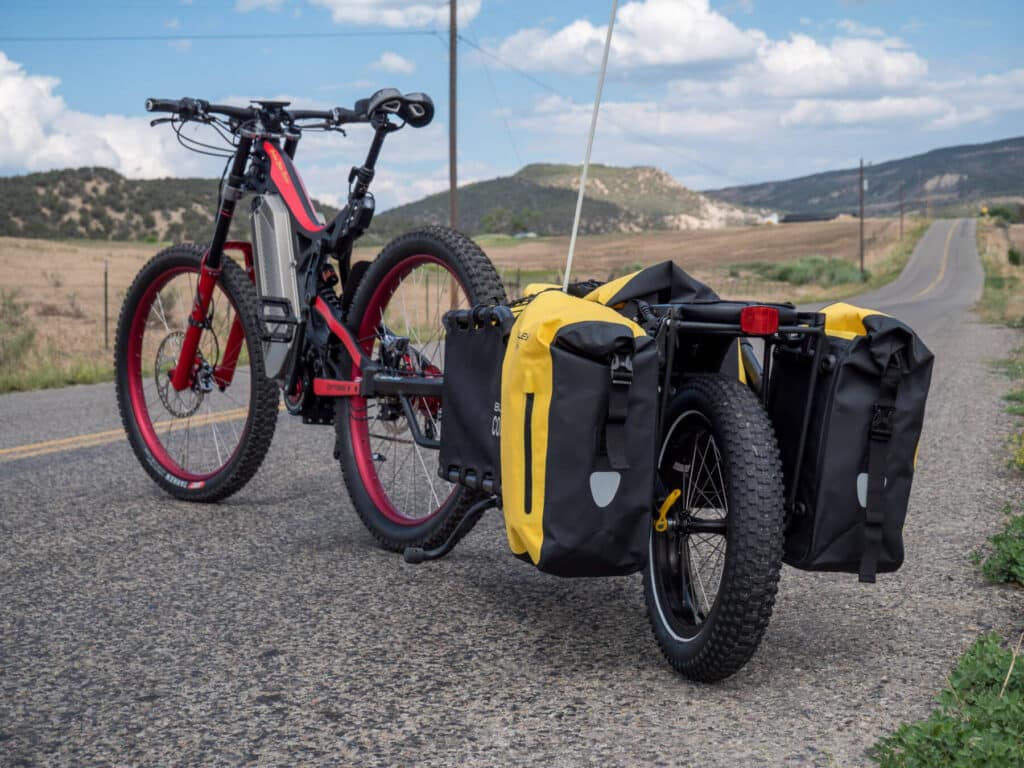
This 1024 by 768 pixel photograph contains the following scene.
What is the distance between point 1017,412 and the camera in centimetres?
856

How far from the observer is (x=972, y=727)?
261 centimetres

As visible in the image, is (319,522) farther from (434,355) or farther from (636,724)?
(636,724)

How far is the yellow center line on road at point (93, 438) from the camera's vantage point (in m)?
6.08

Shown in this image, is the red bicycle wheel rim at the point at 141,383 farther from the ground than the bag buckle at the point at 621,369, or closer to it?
closer to it

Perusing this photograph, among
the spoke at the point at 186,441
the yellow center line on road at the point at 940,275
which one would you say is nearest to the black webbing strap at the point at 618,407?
the spoke at the point at 186,441

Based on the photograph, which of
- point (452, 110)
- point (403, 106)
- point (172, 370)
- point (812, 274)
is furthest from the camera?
point (812, 274)

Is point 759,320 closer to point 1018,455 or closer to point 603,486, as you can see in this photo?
point 603,486

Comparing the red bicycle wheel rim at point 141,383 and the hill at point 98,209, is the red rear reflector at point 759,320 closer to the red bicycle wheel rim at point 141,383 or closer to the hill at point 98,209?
the red bicycle wheel rim at point 141,383

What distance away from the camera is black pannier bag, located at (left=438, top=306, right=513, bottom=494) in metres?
3.65

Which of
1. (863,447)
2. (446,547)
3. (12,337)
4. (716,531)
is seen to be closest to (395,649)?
(446,547)

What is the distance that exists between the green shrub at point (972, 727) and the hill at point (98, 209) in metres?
70.3

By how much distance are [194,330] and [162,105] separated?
1.11 m

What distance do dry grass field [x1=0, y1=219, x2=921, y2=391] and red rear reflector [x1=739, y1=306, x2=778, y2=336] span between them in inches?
418

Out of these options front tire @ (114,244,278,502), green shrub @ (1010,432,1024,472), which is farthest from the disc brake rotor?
green shrub @ (1010,432,1024,472)
